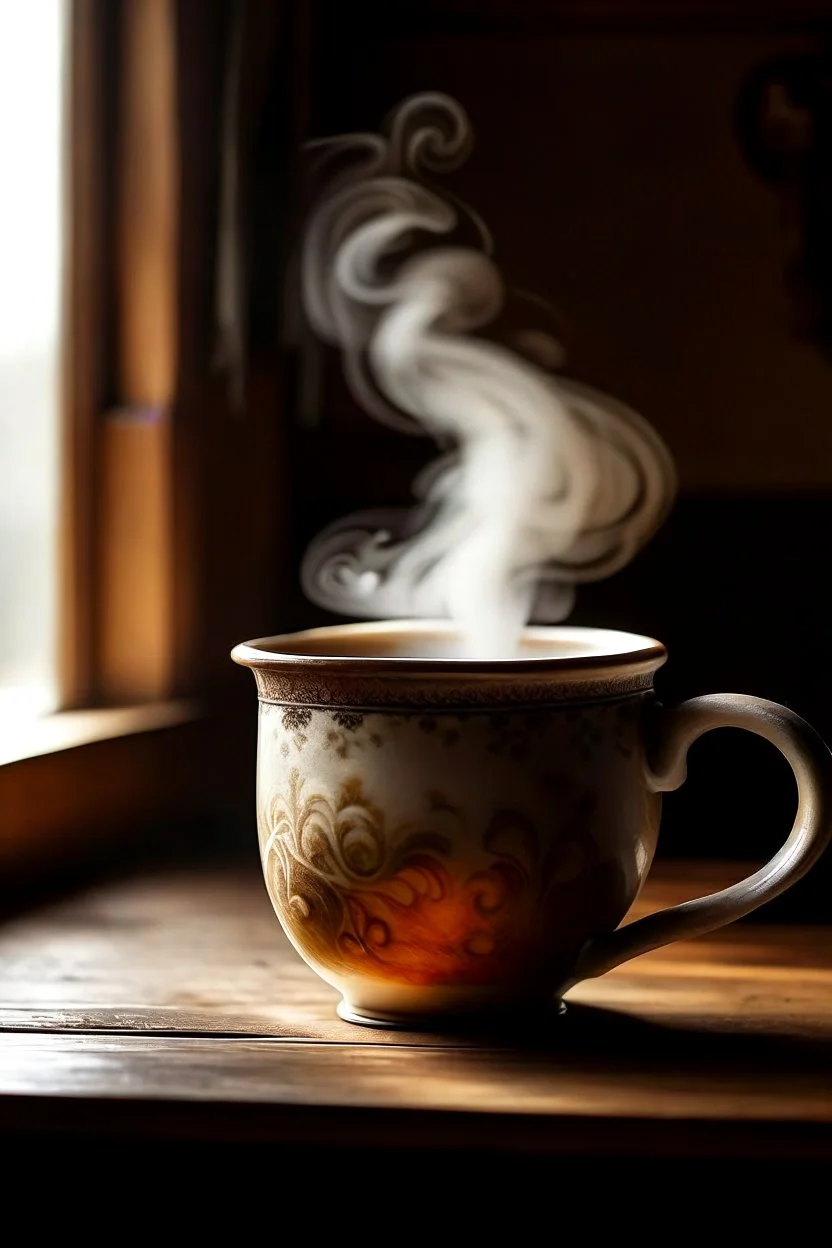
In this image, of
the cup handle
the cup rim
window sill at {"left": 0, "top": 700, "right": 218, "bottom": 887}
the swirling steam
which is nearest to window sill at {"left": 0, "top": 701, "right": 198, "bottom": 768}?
window sill at {"left": 0, "top": 700, "right": 218, "bottom": 887}

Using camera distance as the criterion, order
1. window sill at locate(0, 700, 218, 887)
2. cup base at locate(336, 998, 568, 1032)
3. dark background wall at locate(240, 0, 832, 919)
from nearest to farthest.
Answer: cup base at locate(336, 998, 568, 1032) < window sill at locate(0, 700, 218, 887) < dark background wall at locate(240, 0, 832, 919)

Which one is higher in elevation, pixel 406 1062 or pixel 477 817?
pixel 477 817

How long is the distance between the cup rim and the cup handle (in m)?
0.03

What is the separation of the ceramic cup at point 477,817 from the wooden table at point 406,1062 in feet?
0.14

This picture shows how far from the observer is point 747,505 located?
4.92ft

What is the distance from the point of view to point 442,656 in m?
0.80

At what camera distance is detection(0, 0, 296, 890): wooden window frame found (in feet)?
4.11

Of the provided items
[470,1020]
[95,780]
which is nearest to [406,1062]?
[470,1020]

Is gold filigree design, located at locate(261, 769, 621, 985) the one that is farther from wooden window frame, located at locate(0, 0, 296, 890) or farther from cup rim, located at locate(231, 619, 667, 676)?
wooden window frame, located at locate(0, 0, 296, 890)

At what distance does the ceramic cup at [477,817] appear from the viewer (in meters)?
0.63

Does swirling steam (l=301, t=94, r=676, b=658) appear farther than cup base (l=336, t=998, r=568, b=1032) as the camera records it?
Yes

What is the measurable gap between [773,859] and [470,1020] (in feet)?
0.52

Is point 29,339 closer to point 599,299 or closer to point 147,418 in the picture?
point 147,418

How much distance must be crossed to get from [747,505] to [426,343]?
1.68 ft
